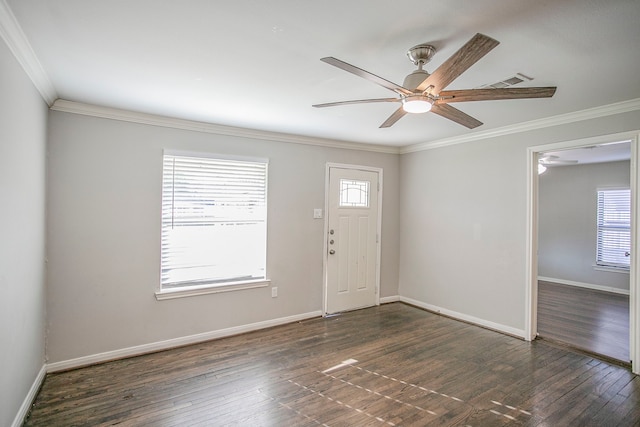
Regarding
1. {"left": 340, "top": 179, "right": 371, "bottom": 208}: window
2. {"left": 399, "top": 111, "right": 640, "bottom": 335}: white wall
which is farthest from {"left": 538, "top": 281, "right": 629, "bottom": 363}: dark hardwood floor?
{"left": 340, "top": 179, "right": 371, "bottom": 208}: window

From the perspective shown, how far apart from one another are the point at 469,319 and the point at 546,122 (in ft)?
8.21

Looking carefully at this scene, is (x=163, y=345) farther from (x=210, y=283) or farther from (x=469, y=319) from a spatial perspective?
(x=469, y=319)

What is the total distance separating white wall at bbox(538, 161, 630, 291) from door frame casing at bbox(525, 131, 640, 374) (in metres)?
3.49

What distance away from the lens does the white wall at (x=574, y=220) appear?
593 centimetres

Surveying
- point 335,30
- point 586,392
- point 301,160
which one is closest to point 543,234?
point 586,392

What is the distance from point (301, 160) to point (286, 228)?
3.00ft

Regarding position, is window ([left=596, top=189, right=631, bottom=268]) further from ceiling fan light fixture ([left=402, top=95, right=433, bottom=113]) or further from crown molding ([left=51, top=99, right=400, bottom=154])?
ceiling fan light fixture ([left=402, top=95, right=433, bottom=113])

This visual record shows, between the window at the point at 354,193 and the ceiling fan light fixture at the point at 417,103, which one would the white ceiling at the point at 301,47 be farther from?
the window at the point at 354,193

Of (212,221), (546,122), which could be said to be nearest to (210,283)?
(212,221)

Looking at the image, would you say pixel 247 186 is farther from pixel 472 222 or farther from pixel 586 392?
pixel 586 392

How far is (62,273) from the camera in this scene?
2947 mm

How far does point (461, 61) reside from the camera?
156 centimetres

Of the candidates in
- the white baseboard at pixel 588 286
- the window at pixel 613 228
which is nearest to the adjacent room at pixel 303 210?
the white baseboard at pixel 588 286

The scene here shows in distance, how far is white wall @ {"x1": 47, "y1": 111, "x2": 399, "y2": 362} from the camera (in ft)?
9.66
